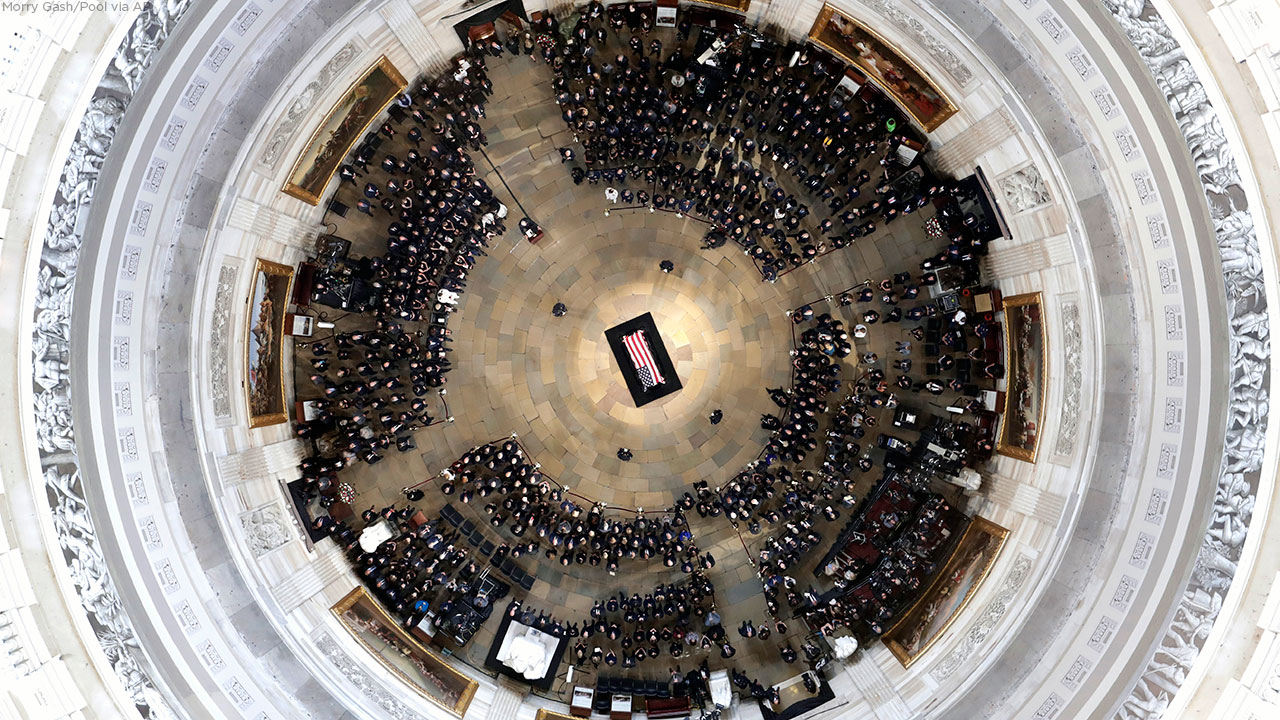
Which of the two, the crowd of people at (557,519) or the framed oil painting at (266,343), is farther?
the crowd of people at (557,519)

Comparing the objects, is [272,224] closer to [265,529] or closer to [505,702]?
[265,529]

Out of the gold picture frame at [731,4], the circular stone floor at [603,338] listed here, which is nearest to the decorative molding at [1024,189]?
the circular stone floor at [603,338]

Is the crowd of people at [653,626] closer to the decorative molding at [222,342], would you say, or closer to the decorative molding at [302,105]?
the decorative molding at [222,342]

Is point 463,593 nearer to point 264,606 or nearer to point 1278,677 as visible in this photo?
point 264,606

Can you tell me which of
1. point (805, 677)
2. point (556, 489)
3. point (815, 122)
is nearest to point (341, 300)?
point (556, 489)

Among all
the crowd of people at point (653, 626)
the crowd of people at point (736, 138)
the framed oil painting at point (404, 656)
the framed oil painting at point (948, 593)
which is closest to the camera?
the framed oil painting at point (948, 593)

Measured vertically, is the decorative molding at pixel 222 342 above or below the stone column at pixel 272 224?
below

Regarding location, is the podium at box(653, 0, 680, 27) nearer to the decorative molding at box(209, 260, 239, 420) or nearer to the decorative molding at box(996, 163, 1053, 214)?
the decorative molding at box(996, 163, 1053, 214)

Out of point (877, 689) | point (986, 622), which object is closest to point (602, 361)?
point (877, 689)
